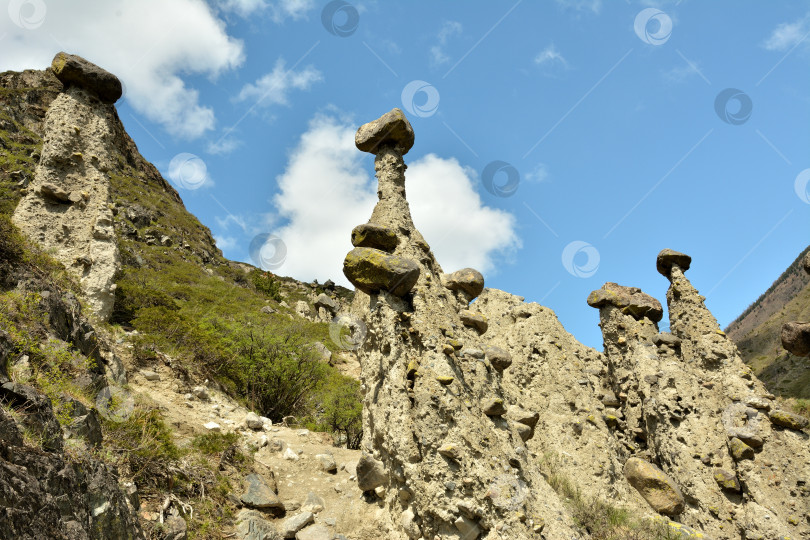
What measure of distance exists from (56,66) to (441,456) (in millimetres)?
13818

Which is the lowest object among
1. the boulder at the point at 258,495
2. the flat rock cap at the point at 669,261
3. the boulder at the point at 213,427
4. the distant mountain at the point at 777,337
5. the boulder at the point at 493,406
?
the boulder at the point at 213,427

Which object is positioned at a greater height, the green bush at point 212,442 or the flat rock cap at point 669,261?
the flat rock cap at point 669,261

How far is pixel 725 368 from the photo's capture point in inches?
340

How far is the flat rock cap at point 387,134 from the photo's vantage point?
9820 millimetres

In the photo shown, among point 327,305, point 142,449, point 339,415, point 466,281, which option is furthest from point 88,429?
point 327,305

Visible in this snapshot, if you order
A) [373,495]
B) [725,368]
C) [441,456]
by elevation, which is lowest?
[373,495]

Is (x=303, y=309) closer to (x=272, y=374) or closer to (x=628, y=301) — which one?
(x=272, y=374)

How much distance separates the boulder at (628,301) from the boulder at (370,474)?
6.92 meters

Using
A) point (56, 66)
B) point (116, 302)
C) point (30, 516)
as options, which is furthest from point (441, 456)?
point (56, 66)

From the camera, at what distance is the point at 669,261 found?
34.2ft

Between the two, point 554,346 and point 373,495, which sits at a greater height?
point 554,346

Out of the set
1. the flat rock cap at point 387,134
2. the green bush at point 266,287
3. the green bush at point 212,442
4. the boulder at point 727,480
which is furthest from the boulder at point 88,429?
the green bush at point 266,287

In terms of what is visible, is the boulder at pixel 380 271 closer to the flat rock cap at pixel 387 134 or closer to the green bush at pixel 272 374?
the flat rock cap at pixel 387 134

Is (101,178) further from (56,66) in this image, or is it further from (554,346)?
(554,346)
